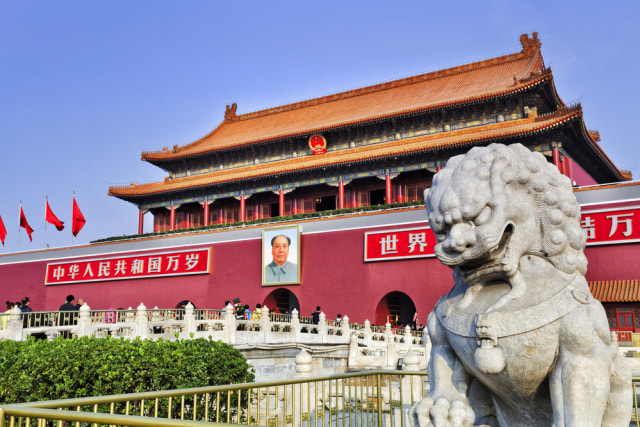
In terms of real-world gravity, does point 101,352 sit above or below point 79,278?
below

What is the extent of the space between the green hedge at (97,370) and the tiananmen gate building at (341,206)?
1131cm

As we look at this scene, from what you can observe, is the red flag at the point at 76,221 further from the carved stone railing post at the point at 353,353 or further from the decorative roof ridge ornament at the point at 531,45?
the decorative roof ridge ornament at the point at 531,45

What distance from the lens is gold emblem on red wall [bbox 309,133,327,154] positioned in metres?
21.6

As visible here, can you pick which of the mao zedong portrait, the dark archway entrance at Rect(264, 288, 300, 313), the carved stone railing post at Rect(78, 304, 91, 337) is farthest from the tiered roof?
the carved stone railing post at Rect(78, 304, 91, 337)

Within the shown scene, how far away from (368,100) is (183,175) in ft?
27.1

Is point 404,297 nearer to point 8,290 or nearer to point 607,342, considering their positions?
point 8,290

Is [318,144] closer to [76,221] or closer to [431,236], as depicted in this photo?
[431,236]

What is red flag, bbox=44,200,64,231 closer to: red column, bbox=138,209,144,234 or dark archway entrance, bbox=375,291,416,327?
red column, bbox=138,209,144,234

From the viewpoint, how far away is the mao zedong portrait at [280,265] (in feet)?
61.4

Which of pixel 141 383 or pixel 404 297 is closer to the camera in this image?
pixel 141 383

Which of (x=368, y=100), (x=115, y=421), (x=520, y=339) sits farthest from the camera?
(x=368, y=100)

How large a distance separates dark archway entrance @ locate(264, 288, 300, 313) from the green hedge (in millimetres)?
13265

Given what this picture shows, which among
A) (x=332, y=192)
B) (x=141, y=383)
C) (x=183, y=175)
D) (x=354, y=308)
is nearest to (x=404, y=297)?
(x=354, y=308)

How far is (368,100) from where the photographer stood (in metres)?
23.4
